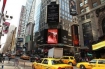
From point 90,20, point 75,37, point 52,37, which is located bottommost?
Result: point 75,37

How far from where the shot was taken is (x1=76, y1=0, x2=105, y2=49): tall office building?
3803 cm

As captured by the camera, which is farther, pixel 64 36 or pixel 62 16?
pixel 62 16

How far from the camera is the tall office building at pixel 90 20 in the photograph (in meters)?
38.0

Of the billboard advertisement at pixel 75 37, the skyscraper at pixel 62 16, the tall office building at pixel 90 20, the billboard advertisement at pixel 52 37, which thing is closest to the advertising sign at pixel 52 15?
the skyscraper at pixel 62 16

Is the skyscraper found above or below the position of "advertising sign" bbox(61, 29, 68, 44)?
above

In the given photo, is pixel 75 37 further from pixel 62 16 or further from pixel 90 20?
pixel 62 16

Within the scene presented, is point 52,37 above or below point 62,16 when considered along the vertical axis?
below

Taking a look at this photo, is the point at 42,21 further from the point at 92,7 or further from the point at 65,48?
the point at 92,7

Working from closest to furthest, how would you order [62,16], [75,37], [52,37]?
[75,37] < [52,37] < [62,16]

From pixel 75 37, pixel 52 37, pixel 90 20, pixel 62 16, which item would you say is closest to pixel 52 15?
pixel 52 37

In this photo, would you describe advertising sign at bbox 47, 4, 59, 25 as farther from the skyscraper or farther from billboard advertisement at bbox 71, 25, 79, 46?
billboard advertisement at bbox 71, 25, 79, 46

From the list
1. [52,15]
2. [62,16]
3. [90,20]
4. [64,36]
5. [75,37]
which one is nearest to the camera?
[90,20]

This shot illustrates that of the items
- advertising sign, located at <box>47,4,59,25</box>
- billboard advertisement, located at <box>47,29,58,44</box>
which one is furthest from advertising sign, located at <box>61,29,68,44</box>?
billboard advertisement, located at <box>47,29,58,44</box>

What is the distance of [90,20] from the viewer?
1666 inches
